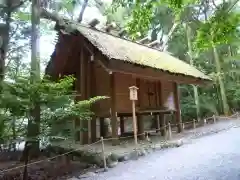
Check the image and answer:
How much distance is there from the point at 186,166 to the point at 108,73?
5530 millimetres

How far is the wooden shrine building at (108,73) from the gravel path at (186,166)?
2637 millimetres

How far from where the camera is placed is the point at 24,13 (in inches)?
456

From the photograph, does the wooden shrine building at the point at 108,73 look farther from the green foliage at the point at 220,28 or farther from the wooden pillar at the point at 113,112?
the green foliage at the point at 220,28

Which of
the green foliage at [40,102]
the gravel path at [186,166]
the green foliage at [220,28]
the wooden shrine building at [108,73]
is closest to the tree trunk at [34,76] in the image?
the green foliage at [40,102]

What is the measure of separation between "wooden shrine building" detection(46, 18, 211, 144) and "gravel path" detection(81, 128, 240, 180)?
2637mm

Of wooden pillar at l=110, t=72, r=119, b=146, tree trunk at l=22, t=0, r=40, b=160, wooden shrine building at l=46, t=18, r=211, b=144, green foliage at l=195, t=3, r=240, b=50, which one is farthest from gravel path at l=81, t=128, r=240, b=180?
green foliage at l=195, t=3, r=240, b=50

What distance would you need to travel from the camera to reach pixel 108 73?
1083 centimetres

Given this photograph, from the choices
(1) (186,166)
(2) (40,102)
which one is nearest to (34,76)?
(2) (40,102)

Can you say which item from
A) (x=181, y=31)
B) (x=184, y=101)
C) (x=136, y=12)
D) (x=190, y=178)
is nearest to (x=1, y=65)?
(x=136, y=12)

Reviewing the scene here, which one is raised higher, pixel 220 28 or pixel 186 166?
pixel 220 28

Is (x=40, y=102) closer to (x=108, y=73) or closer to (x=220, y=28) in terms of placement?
(x=108, y=73)

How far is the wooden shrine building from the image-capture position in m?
9.96

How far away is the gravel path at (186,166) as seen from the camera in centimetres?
574

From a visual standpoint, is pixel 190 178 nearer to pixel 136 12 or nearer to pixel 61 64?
pixel 136 12
